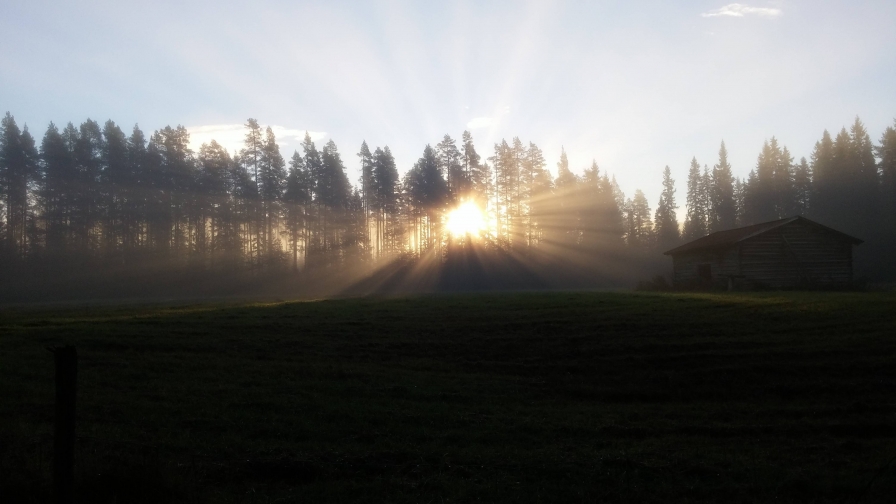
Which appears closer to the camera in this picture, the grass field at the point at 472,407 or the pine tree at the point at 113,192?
the grass field at the point at 472,407

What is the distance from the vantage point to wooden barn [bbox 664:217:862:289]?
137 feet

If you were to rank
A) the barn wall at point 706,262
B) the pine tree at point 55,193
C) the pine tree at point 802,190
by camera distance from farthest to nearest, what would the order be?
the pine tree at point 802,190
the pine tree at point 55,193
the barn wall at point 706,262

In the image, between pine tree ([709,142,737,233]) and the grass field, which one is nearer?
the grass field

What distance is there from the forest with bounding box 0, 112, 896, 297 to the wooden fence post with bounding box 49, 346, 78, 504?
72898 mm

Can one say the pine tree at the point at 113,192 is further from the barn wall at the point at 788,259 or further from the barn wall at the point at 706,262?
→ the barn wall at the point at 788,259

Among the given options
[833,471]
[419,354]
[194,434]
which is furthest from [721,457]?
[419,354]

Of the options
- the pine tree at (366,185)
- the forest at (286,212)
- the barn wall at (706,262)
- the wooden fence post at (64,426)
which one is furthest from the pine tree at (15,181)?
the wooden fence post at (64,426)

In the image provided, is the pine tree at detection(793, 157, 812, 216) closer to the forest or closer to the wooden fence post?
the forest

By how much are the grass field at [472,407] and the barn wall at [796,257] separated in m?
15.8

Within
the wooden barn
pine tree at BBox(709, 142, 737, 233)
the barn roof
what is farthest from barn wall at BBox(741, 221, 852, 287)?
pine tree at BBox(709, 142, 737, 233)

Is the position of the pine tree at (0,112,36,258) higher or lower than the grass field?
higher

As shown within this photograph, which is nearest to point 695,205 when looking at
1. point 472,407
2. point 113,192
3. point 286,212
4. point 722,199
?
point 722,199

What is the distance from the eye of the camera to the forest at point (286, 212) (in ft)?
259

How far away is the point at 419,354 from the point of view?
20.7 meters
